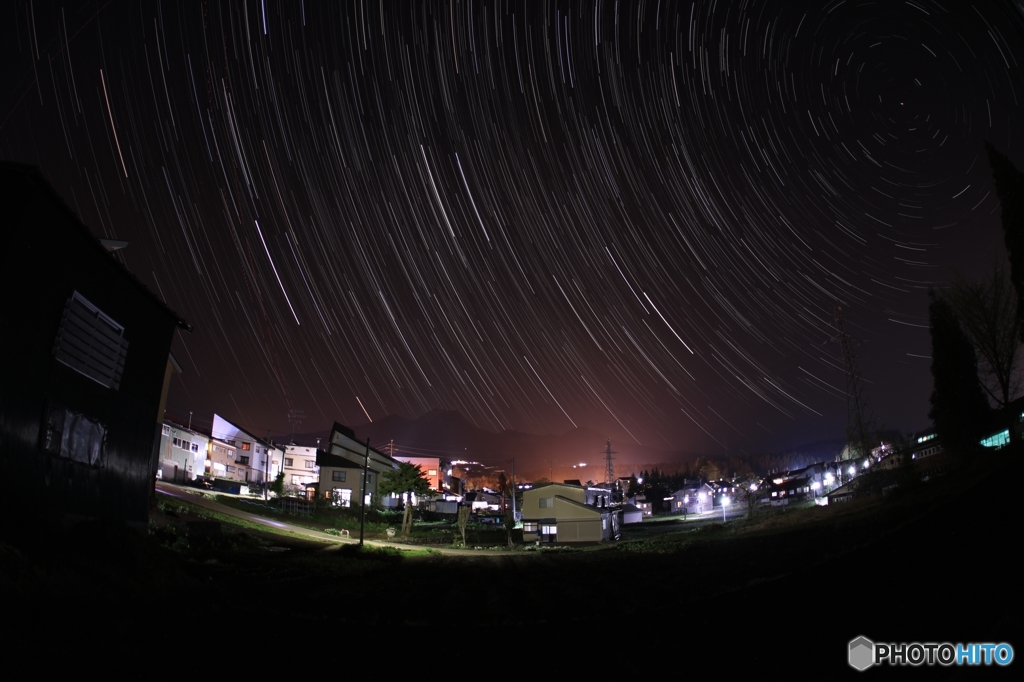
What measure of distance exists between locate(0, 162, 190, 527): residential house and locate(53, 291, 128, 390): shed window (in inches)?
1.3

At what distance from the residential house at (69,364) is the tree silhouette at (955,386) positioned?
41.4m

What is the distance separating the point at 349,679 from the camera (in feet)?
26.8

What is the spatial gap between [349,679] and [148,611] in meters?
5.75

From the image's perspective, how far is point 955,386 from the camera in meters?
34.0

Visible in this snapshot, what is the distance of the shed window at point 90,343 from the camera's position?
15.5 m

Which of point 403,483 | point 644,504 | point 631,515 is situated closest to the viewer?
point 403,483

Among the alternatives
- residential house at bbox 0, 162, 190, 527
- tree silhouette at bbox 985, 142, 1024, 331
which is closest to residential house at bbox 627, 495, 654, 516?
tree silhouette at bbox 985, 142, 1024, 331

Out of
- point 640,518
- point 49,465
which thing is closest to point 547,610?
point 49,465

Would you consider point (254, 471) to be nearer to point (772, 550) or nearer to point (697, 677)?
point (772, 550)

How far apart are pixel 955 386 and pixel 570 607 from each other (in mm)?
32657

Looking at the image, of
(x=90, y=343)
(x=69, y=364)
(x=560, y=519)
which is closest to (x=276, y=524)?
(x=560, y=519)

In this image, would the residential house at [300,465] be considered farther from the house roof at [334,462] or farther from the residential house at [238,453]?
the house roof at [334,462]

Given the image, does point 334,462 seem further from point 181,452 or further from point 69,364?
point 69,364

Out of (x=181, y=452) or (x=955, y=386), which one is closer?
(x=955, y=386)
